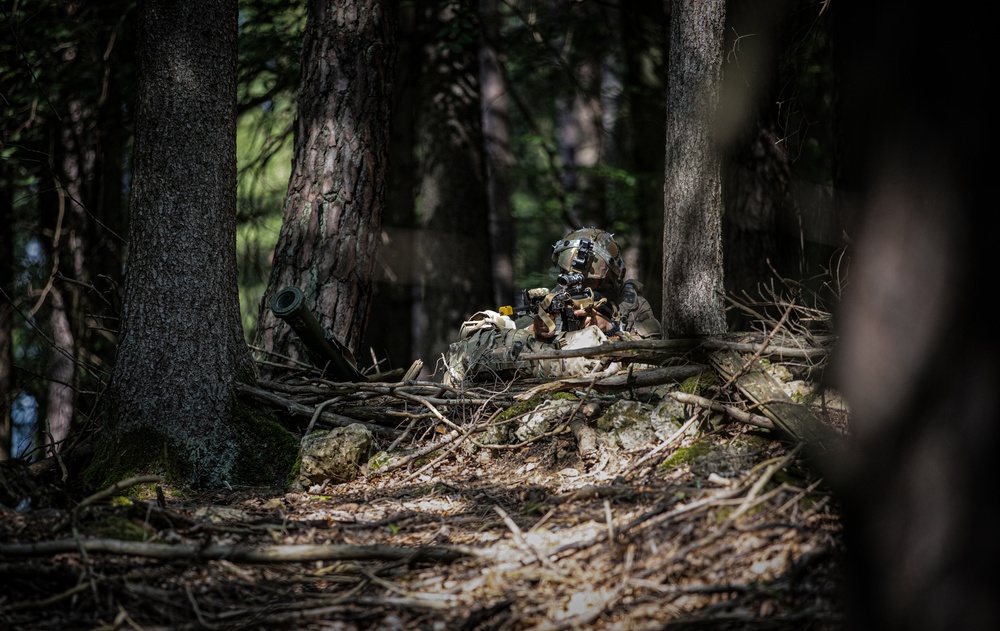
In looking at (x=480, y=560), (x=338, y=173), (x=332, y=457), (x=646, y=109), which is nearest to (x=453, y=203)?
(x=646, y=109)

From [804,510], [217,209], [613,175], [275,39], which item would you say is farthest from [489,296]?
[804,510]

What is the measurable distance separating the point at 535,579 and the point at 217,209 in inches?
133

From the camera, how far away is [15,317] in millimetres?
9719

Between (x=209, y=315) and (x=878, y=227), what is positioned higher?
(x=878, y=227)

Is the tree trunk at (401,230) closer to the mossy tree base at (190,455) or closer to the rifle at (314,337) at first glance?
the rifle at (314,337)

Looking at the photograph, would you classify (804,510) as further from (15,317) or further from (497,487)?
(15,317)

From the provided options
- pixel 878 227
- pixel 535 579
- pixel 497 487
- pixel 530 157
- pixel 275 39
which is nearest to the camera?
pixel 878 227

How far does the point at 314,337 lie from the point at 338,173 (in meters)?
1.74

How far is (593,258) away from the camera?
541 centimetres

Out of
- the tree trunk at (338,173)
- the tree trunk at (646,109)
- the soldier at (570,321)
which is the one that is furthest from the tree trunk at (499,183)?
the soldier at (570,321)

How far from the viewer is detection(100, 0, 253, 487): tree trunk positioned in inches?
190

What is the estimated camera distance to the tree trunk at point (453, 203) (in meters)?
10.3

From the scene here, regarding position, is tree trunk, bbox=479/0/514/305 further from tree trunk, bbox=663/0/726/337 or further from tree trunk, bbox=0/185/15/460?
tree trunk, bbox=663/0/726/337

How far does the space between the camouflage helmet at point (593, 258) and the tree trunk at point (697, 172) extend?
551 mm
